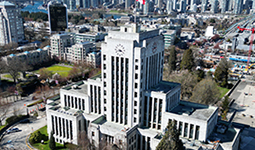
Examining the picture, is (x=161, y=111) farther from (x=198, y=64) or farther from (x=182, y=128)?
(x=198, y=64)

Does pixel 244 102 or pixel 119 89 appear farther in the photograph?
pixel 244 102

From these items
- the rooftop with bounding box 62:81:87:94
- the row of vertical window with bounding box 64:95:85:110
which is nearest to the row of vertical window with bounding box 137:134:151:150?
the row of vertical window with bounding box 64:95:85:110

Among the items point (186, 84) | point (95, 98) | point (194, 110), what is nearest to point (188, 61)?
point (186, 84)

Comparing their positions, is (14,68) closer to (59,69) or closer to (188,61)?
(59,69)

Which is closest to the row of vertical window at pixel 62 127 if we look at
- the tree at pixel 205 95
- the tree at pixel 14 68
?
the tree at pixel 205 95

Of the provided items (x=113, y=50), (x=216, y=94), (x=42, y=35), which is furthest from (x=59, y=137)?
(x=42, y=35)

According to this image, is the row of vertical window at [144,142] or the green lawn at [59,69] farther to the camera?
the green lawn at [59,69]

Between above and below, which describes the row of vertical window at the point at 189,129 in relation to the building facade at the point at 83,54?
below

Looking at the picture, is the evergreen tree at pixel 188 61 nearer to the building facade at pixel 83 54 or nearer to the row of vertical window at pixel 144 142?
the building facade at pixel 83 54
